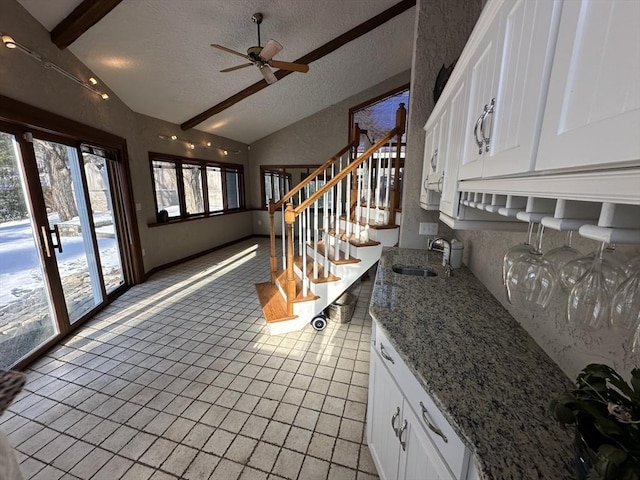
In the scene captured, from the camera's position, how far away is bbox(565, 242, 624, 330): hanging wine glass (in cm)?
59

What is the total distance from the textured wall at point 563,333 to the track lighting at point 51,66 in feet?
12.0

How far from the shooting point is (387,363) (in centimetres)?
115

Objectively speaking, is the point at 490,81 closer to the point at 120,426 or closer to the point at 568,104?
the point at 568,104

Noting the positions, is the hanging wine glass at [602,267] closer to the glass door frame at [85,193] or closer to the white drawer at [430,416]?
the white drawer at [430,416]

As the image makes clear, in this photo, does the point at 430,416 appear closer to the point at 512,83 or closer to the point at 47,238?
the point at 512,83

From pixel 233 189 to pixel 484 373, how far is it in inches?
265

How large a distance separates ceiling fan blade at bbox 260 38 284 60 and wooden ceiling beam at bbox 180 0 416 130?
147cm

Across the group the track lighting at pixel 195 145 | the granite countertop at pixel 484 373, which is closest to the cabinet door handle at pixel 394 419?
the granite countertop at pixel 484 373

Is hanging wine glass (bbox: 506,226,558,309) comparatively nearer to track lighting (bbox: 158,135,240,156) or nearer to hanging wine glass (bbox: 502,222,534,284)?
hanging wine glass (bbox: 502,222,534,284)

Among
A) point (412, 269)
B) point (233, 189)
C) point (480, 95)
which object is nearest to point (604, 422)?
point (480, 95)

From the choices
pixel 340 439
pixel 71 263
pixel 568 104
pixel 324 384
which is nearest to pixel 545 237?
pixel 568 104

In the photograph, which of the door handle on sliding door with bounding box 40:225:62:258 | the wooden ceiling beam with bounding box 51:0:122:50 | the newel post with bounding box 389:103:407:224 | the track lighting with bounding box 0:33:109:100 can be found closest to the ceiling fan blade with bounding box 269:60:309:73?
the newel post with bounding box 389:103:407:224

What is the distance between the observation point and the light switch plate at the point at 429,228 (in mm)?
2336

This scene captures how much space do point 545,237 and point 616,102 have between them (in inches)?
34.0
